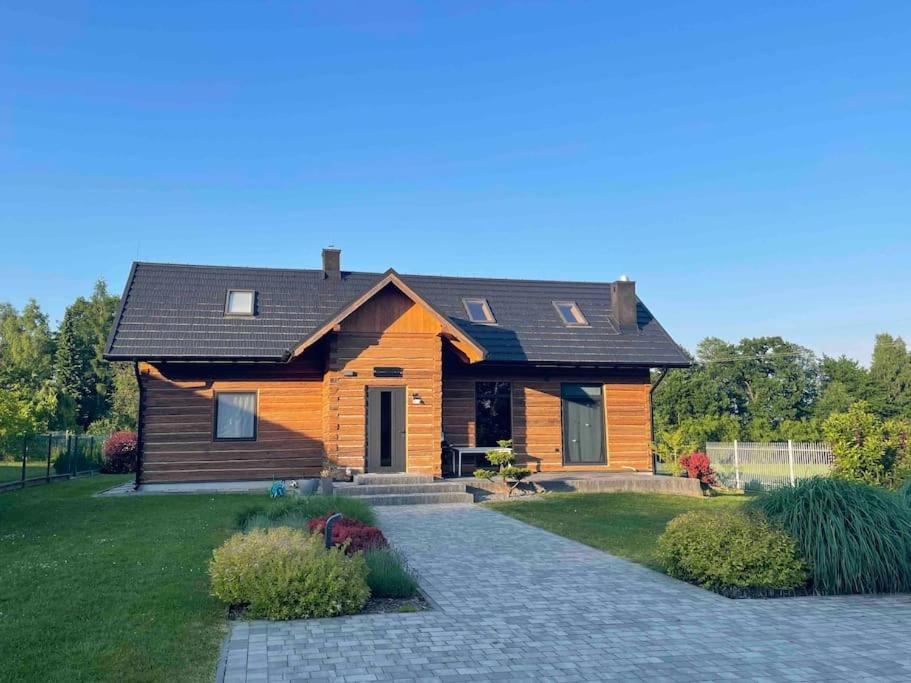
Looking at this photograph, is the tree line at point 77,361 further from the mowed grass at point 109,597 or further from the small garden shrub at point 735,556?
the small garden shrub at point 735,556

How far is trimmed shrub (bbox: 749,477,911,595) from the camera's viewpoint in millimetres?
7875

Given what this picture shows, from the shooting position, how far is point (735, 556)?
786 cm

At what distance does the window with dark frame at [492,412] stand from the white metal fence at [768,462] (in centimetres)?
723

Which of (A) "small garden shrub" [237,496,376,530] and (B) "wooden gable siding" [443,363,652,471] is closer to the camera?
(A) "small garden shrub" [237,496,376,530]

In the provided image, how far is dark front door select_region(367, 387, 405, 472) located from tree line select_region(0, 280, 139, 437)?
29210mm

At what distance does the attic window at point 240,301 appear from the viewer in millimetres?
19766

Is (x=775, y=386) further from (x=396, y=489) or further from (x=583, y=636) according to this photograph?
(x=583, y=636)

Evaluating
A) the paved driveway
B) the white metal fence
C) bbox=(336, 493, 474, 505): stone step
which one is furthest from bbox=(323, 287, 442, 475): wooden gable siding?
the white metal fence

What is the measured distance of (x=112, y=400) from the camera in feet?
160

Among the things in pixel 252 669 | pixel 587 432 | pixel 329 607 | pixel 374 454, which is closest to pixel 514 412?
pixel 587 432

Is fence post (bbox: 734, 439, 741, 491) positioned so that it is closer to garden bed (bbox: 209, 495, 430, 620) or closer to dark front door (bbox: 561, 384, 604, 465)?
dark front door (bbox: 561, 384, 604, 465)

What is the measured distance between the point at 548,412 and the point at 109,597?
1491 cm

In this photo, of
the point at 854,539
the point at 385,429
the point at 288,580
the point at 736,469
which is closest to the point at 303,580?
the point at 288,580

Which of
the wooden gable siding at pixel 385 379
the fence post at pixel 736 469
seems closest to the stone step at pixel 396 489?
the wooden gable siding at pixel 385 379
